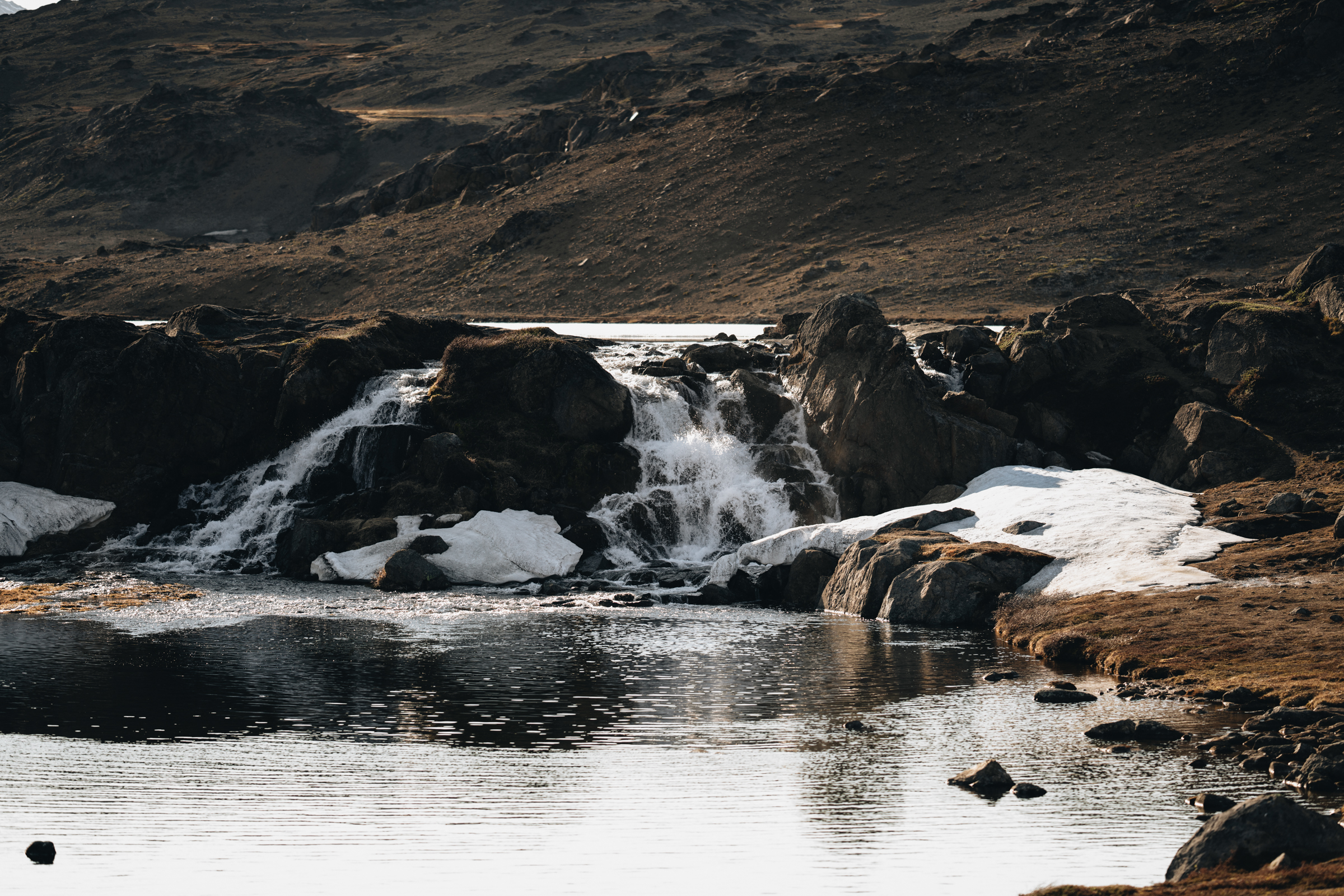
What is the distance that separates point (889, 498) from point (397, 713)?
33880mm

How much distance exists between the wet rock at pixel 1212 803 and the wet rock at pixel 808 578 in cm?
2701

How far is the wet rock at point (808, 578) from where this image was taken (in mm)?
49594

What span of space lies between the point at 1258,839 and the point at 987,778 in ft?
22.6

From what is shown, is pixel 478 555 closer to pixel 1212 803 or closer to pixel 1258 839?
pixel 1212 803

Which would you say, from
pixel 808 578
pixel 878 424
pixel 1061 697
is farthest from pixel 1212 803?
pixel 878 424

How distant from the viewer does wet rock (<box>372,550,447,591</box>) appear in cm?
5241

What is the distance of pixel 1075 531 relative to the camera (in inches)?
1873

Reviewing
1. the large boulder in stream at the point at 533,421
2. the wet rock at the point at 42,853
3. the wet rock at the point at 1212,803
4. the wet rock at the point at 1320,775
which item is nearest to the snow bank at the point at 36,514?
the large boulder in stream at the point at 533,421

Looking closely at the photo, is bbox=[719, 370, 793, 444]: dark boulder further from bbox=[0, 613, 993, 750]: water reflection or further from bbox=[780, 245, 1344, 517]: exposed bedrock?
bbox=[0, 613, 993, 750]: water reflection

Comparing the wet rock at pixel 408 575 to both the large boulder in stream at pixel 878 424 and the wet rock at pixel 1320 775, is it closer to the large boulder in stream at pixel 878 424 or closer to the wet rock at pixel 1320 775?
the large boulder in stream at pixel 878 424

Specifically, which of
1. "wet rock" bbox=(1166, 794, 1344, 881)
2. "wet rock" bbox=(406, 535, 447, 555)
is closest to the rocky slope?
"wet rock" bbox=(406, 535, 447, 555)

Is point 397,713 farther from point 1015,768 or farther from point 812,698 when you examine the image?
point 1015,768

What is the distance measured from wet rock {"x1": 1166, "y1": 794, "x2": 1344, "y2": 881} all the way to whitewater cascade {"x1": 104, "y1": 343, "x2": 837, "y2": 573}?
1569 inches

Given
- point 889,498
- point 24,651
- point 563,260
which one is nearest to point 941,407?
point 889,498
